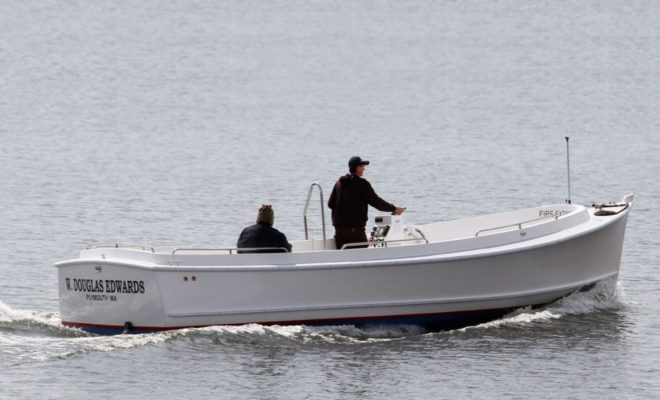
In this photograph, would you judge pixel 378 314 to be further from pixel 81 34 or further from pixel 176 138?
pixel 81 34

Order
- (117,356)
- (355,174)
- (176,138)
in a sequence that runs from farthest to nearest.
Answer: (176,138)
(355,174)
(117,356)

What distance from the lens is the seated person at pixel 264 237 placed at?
18297mm

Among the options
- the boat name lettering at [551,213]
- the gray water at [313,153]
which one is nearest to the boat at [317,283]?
the gray water at [313,153]

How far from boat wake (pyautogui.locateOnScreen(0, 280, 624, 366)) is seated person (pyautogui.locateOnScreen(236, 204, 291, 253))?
34.8 inches

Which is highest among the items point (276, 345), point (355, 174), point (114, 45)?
point (114, 45)

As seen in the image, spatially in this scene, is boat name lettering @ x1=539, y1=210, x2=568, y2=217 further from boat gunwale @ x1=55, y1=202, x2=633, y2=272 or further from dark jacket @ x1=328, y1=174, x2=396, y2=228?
dark jacket @ x1=328, y1=174, x2=396, y2=228

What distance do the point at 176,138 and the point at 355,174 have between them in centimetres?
2617

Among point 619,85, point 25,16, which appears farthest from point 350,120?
point 25,16

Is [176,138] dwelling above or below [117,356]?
above

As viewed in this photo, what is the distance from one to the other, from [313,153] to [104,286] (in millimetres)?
22975

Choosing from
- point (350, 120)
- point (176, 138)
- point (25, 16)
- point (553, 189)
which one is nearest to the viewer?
point (553, 189)

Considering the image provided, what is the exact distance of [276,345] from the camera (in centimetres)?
1814

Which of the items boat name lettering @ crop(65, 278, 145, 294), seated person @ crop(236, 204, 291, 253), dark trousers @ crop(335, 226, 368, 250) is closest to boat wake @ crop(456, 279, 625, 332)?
dark trousers @ crop(335, 226, 368, 250)

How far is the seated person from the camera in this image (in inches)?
720
